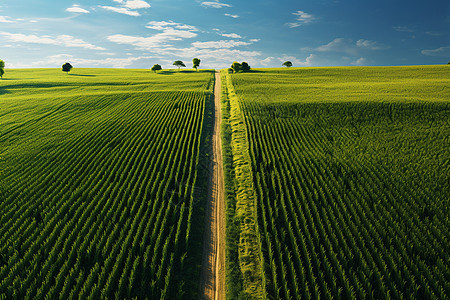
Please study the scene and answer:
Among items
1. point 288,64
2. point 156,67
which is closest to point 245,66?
point 288,64

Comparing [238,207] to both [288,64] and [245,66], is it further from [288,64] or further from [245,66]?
[288,64]

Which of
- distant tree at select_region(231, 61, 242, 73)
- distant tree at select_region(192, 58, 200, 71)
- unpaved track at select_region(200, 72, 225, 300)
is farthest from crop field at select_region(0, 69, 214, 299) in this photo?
distant tree at select_region(192, 58, 200, 71)

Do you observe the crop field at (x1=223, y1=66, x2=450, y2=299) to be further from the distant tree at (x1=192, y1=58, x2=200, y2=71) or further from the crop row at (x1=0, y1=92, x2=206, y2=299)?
the distant tree at (x1=192, y1=58, x2=200, y2=71)

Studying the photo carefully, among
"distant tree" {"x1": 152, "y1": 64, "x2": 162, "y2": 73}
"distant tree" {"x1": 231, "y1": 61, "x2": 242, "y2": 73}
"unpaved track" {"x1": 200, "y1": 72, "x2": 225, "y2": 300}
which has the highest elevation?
"distant tree" {"x1": 152, "y1": 64, "x2": 162, "y2": 73}

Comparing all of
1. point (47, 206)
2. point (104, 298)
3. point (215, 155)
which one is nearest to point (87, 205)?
point (47, 206)

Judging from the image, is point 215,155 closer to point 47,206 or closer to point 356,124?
point 47,206

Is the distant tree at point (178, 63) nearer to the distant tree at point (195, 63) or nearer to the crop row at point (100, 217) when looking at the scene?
the distant tree at point (195, 63)
